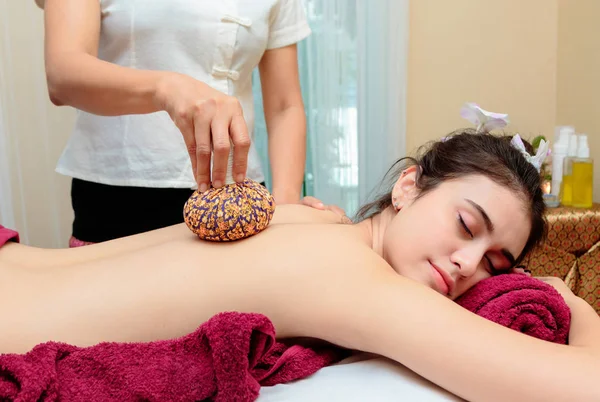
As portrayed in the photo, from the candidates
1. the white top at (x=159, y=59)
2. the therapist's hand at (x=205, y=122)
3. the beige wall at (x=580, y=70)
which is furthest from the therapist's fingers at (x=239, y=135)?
the beige wall at (x=580, y=70)

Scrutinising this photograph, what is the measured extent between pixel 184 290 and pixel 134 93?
0.36 metres

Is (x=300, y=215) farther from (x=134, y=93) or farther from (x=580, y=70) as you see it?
(x=580, y=70)

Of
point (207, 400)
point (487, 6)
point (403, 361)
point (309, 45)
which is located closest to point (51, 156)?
point (309, 45)

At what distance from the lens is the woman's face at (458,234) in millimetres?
1040

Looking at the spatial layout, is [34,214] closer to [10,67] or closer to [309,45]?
[10,67]

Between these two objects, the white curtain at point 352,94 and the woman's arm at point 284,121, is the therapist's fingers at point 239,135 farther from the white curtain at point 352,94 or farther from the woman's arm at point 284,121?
the white curtain at point 352,94

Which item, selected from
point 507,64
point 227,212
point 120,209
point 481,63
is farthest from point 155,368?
point 507,64

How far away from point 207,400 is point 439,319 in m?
0.36

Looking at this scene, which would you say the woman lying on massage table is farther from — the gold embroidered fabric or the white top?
the gold embroidered fabric

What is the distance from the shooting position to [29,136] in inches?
78.4

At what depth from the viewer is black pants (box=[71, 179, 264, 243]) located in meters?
1.34

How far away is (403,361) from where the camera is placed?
0.83 metres

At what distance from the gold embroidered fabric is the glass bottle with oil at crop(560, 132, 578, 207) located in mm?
83

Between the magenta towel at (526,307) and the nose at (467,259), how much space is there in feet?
0.17
